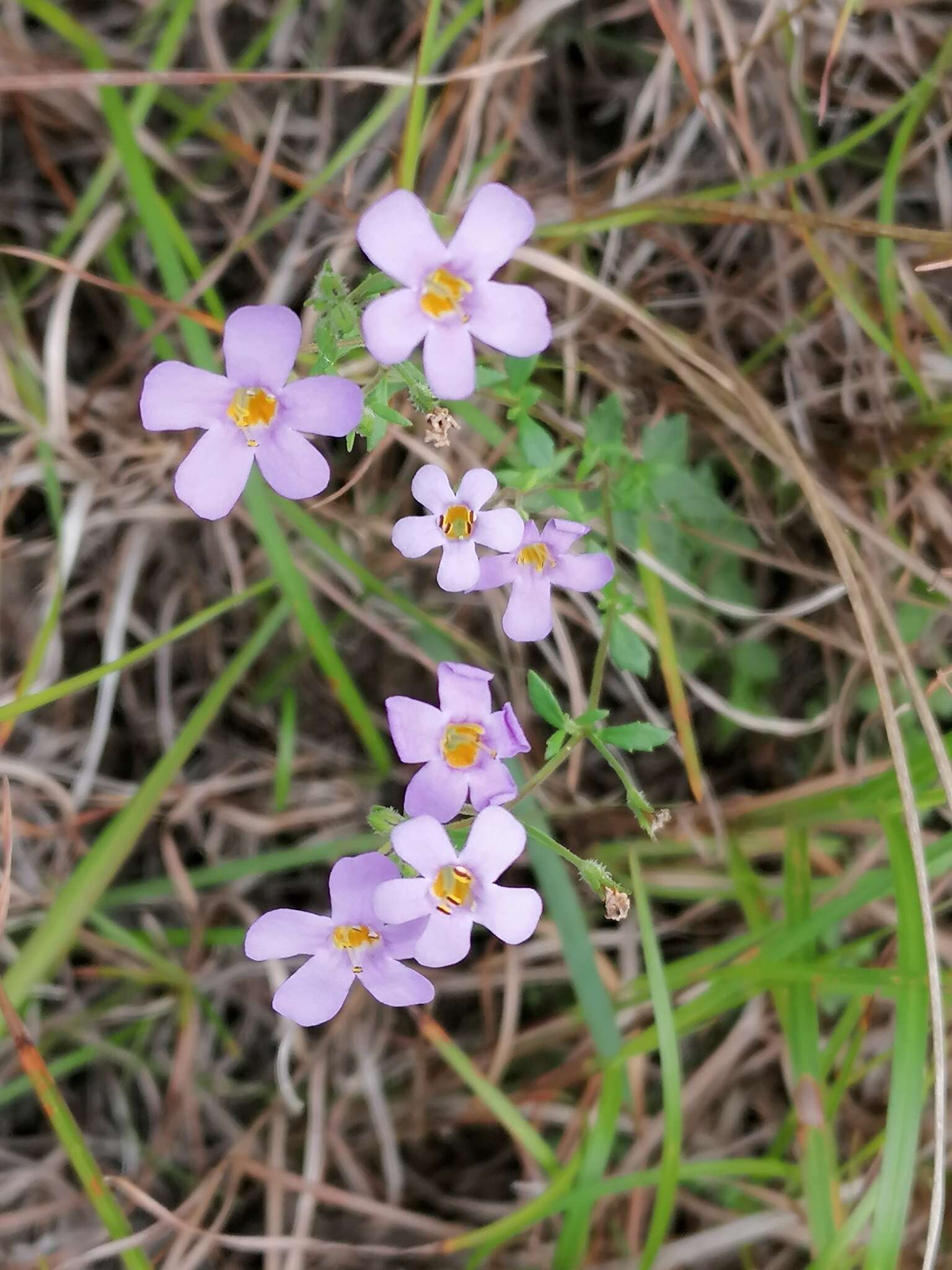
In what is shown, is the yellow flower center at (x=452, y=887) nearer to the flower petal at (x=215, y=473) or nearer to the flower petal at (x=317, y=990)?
the flower petal at (x=317, y=990)

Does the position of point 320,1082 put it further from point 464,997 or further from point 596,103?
point 596,103

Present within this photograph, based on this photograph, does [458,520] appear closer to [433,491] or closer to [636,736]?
[433,491]

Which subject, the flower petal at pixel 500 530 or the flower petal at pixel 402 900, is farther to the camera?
the flower petal at pixel 500 530

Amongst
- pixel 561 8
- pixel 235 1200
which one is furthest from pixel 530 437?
pixel 235 1200

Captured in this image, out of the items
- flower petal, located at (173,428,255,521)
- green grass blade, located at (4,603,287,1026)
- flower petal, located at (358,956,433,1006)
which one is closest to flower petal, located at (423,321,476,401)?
flower petal, located at (173,428,255,521)

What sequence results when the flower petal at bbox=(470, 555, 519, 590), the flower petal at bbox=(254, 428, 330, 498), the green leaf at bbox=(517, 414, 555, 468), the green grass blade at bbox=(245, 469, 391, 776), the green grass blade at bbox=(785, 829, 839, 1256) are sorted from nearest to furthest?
the flower petal at bbox=(254, 428, 330, 498) < the flower petal at bbox=(470, 555, 519, 590) < the green leaf at bbox=(517, 414, 555, 468) < the green grass blade at bbox=(785, 829, 839, 1256) < the green grass blade at bbox=(245, 469, 391, 776)

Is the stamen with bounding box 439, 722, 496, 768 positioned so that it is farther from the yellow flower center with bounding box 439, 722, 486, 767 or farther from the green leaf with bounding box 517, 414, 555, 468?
the green leaf with bounding box 517, 414, 555, 468

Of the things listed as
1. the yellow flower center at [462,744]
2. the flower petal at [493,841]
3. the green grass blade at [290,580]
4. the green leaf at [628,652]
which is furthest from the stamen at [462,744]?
the green grass blade at [290,580]

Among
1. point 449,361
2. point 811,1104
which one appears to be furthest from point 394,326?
Result: point 811,1104
